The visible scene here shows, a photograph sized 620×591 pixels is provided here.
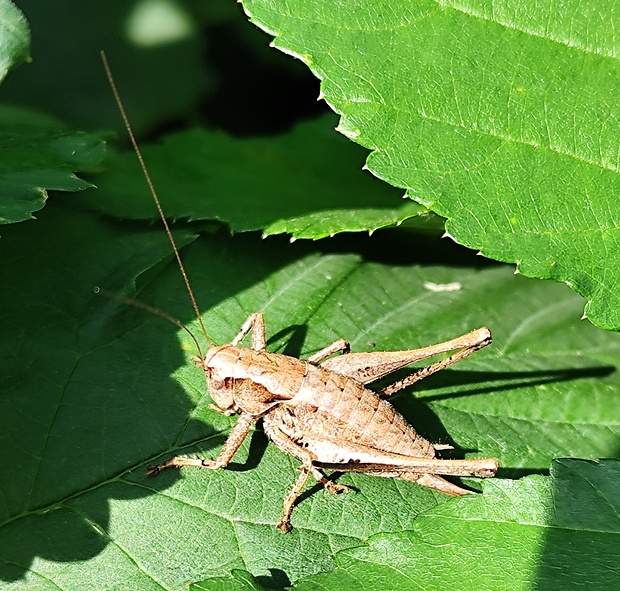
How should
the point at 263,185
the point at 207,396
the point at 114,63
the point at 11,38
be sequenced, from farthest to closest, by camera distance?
1. the point at 114,63
2. the point at 263,185
3. the point at 207,396
4. the point at 11,38

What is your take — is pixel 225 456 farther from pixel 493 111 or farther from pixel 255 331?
pixel 493 111

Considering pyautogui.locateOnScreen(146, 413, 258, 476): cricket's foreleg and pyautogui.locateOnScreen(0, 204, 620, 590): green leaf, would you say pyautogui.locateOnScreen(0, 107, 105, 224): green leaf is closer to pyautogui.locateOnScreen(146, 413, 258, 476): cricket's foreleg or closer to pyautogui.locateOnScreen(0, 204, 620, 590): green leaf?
pyautogui.locateOnScreen(0, 204, 620, 590): green leaf

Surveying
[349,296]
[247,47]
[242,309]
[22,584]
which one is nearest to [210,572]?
[22,584]

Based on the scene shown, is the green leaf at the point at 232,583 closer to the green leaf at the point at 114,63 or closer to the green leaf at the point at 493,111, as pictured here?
the green leaf at the point at 493,111

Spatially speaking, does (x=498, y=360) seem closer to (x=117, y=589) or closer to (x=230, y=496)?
(x=230, y=496)

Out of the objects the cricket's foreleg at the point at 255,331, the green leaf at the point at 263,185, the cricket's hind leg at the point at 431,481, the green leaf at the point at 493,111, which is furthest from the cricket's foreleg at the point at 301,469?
the green leaf at the point at 493,111

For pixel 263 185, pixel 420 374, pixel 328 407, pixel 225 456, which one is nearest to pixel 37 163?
pixel 263 185
